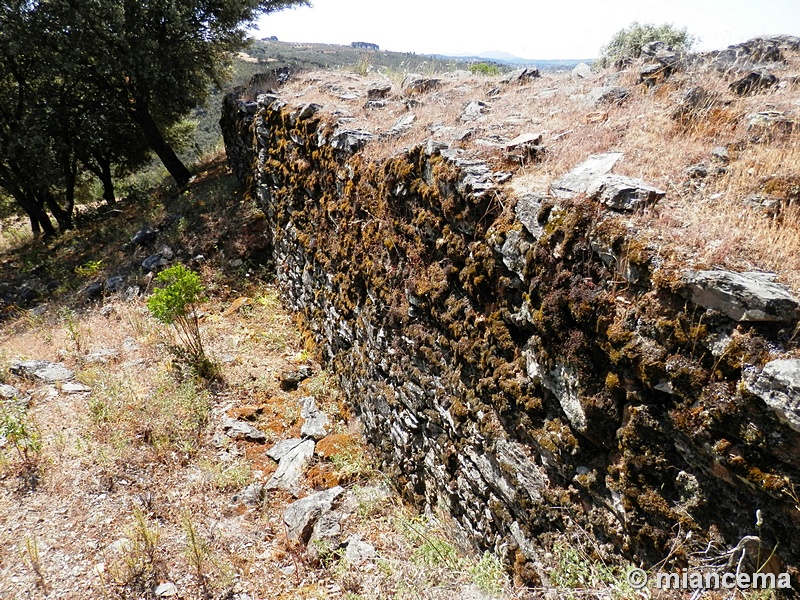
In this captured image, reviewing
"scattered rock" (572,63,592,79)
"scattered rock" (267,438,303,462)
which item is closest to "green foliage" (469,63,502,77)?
"scattered rock" (572,63,592,79)

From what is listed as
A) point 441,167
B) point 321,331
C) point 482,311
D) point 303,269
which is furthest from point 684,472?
point 303,269

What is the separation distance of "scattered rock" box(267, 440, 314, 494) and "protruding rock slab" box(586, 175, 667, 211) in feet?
14.2

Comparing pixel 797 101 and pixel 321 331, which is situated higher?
pixel 797 101

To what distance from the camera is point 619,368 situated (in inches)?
101

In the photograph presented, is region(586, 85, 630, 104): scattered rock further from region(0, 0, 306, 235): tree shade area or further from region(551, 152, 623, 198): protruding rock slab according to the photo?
region(0, 0, 306, 235): tree shade area

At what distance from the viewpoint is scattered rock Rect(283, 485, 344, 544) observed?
4.49 meters

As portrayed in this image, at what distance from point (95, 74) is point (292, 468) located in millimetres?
12610

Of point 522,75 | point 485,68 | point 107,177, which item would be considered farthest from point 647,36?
point 107,177

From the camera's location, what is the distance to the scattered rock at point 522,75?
23.0 feet

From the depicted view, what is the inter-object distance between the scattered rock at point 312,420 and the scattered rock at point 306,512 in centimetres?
109

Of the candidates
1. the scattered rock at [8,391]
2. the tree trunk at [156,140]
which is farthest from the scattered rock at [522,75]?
the tree trunk at [156,140]

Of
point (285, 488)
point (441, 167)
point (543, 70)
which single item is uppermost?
point (543, 70)

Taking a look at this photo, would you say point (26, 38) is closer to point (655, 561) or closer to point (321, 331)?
point (321, 331)

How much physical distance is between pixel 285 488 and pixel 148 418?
2050 mm
